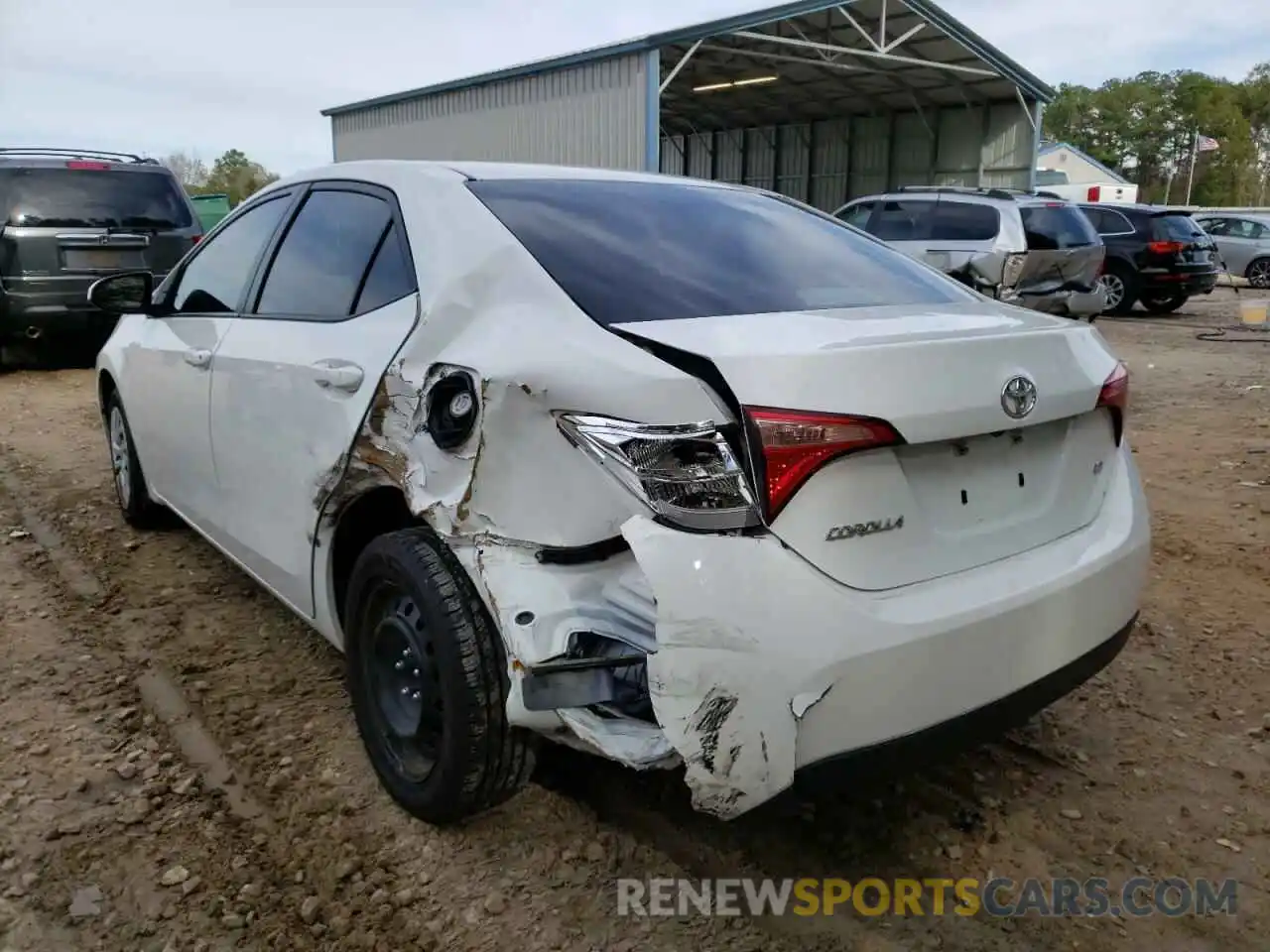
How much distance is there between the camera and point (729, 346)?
6.42ft

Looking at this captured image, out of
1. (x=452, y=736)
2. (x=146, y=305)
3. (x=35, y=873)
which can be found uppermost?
(x=146, y=305)

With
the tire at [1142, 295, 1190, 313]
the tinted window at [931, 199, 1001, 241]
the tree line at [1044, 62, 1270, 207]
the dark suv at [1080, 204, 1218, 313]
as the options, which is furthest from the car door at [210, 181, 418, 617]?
the tree line at [1044, 62, 1270, 207]

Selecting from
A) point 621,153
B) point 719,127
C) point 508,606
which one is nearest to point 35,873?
point 508,606

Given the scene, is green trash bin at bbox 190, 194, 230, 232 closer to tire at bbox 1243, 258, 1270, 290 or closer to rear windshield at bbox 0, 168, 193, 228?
rear windshield at bbox 0, 168, 193, 228

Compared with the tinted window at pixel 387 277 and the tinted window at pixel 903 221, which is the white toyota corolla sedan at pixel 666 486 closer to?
the tinted window at pixel 387 277

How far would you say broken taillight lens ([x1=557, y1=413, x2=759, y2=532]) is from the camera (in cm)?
185

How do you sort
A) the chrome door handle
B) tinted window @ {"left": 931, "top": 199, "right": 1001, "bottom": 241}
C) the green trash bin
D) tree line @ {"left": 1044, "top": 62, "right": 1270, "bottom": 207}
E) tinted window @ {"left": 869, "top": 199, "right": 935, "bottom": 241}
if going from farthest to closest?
tree line @ {"left": 1044, "top": 62, "right": 1270, "bottom": 207} < the green trash bin < tinted window @ {"left": 869, "top": 199, "right": 935, "bottom": 241} < tinted window @ {"left": 931, "top": 199, "right": 1001, "bottom": 241} < the chrome door handle

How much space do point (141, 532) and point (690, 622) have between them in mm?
3828

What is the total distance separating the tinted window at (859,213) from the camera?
41.9 feet

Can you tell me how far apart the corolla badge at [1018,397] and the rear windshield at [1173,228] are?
15.5m

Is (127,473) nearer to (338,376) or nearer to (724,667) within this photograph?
(338,376)

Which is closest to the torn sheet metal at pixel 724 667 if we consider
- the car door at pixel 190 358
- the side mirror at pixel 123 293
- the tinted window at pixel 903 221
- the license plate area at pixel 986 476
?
the license plate area at pixel 986 476

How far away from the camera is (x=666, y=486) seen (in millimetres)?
1868

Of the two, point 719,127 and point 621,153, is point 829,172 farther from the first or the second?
point 621,153
